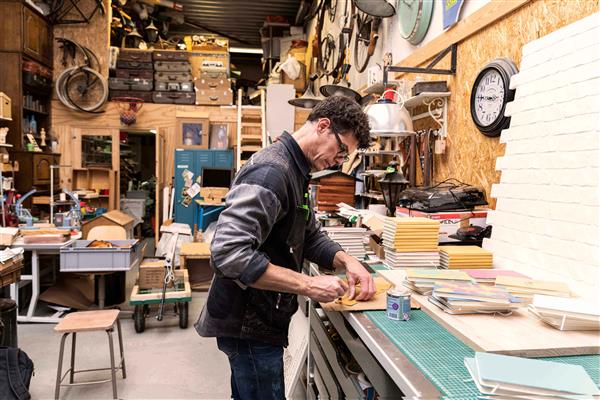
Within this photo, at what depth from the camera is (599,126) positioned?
59.2 inches

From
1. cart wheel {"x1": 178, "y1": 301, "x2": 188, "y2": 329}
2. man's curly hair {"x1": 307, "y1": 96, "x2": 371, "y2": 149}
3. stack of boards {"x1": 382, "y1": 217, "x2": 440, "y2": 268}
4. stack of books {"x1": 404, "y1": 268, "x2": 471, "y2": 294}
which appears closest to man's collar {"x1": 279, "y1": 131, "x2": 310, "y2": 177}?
man's curly hair {"x1": 307, "y1": 96, "x2": 371, "y2": 149}

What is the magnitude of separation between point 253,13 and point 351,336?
9560 mm

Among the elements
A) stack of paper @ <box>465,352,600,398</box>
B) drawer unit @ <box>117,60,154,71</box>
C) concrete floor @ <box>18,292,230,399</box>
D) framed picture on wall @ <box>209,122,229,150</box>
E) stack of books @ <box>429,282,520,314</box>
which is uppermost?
drawer unit @ <box>117,60,154,71</box>

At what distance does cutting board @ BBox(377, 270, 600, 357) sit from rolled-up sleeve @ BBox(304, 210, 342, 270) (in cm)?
56

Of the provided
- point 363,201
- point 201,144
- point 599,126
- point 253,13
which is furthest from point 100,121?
point 599,126

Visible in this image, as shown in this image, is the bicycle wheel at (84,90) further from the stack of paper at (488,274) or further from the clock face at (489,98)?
the stack of paper at (488,274)

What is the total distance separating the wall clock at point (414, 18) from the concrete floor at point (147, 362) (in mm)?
3083

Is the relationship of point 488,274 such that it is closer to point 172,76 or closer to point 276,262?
point 276,262

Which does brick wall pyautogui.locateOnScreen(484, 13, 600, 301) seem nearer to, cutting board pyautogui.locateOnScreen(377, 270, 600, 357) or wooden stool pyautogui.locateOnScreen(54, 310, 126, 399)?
cutting board pyautogui.locateOnScreen(377, 270, 600, 357)

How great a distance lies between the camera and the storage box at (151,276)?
14.2 ft

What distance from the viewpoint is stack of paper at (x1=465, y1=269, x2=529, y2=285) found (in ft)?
5.74

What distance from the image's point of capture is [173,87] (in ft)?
26.1

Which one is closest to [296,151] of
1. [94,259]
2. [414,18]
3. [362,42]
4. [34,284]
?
[414,18]

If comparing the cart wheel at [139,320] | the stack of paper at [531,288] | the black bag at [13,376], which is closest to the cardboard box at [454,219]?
the stack of paper at [531,288]
